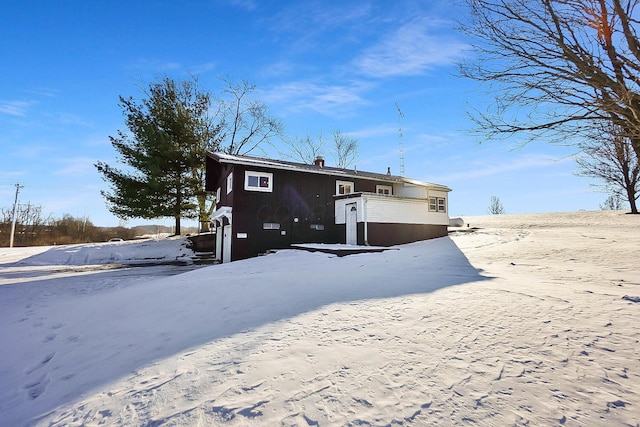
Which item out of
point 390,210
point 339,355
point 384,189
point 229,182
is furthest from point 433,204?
point 339,355

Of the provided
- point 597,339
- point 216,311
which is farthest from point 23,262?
point 597,339

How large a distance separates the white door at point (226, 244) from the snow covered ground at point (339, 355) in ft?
31.1

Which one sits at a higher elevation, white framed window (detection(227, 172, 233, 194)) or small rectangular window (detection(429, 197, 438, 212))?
white framed window (detection(227, 172, 233, 194))

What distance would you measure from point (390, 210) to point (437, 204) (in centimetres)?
504

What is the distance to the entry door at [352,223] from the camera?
1645 cm

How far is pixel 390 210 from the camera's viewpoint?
17.1 m

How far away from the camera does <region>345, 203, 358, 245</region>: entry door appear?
648 inches

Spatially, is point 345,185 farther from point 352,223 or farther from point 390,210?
point 390,210

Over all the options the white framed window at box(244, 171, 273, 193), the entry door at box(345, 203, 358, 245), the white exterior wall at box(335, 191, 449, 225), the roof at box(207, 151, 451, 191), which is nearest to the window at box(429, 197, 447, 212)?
the white exterior wall at box(335, 191, 449, 225)

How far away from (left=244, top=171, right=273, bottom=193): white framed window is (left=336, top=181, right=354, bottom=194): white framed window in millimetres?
4292

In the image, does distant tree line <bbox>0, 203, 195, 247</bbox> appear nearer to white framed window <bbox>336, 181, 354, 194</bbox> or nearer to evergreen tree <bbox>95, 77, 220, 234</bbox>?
evergreen tree <bbox>95, 77, 220, 234</bbox>


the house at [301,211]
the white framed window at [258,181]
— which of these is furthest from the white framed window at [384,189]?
the white framed window at [258,181]

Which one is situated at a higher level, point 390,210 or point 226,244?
point 390,210

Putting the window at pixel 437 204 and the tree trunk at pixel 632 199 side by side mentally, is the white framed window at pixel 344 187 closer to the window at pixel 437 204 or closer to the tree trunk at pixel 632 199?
the window at pixel 437 204
